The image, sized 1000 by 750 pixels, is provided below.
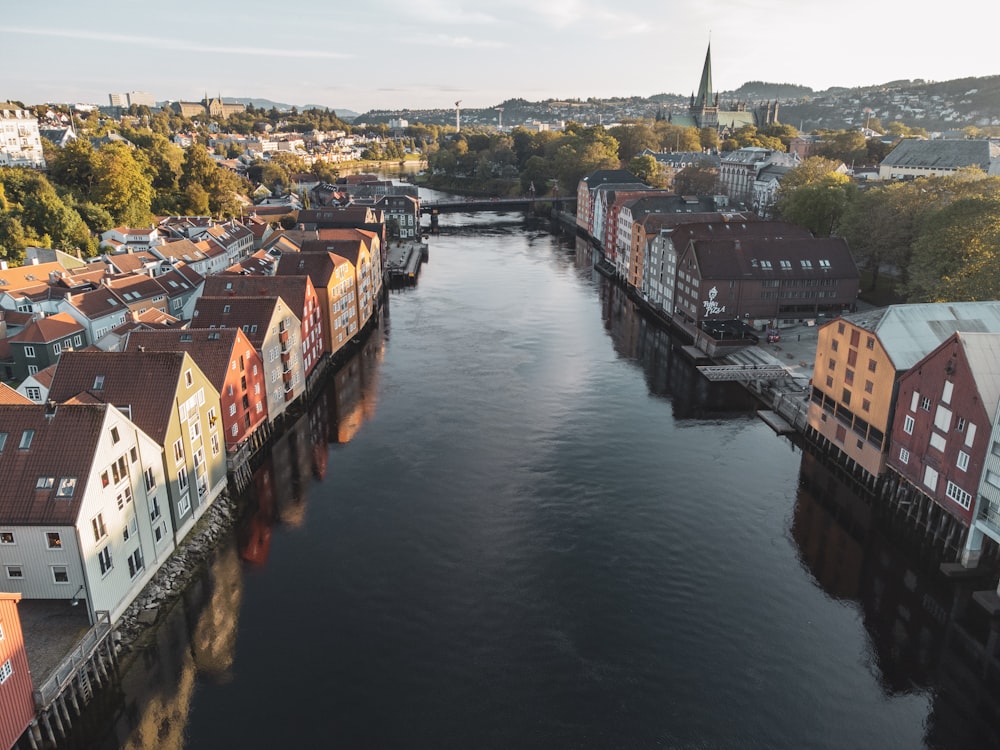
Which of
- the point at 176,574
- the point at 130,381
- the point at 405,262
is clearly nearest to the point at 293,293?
the point at 130,381

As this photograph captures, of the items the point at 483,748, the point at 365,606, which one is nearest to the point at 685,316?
the point at 365,606

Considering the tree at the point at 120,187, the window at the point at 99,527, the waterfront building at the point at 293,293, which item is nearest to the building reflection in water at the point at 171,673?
the window at the point at 99,527

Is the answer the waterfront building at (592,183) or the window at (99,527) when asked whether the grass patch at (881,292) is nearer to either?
the waterfront building at (592,183)

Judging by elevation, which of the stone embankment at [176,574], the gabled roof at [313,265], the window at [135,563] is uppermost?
the gabled roof at [313,265]

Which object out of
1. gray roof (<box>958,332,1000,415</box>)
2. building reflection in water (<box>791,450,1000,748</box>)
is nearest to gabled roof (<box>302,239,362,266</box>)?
building reflection in water (<box>791,450,1000,748</box>)

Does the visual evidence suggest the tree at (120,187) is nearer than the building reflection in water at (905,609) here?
No

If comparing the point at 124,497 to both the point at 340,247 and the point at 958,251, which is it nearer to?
the point at 340,247

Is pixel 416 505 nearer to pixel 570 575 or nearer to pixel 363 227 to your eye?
pixel 570 575
